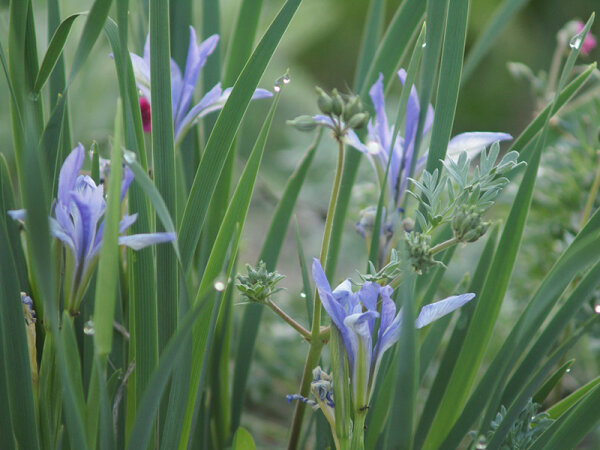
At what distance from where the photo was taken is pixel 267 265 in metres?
0.46

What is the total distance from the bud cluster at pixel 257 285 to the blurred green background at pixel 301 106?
0.42 feet

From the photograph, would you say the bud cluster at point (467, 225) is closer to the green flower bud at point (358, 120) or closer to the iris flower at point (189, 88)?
the green flower bud at point (358, 120)

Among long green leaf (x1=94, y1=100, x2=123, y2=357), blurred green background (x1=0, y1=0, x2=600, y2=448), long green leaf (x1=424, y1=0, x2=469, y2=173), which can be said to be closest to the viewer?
long green leaf (x1=94, y1=100, x2=123, y2=357)

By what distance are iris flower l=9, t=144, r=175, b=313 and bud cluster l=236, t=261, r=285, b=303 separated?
0.20 feet

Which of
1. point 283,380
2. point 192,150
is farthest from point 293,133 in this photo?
point 192,150

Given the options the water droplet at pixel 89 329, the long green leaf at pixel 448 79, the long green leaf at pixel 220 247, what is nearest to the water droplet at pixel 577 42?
the long green leaf at pixel 448 79

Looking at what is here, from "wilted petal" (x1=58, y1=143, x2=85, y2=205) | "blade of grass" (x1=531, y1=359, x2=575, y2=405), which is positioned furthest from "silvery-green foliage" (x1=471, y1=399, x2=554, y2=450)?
"wilted petal" (x1=58, y1=143, x2=85, y2=205)

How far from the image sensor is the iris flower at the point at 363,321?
29 centimetres

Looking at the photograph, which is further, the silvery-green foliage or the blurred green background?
the blurred green background

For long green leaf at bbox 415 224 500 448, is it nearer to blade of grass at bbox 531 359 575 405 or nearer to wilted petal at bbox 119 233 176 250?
blade of grass at bbox 531 359 575 405

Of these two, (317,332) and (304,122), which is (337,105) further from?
(317,332)

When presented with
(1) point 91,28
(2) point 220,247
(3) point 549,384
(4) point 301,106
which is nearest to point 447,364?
(3) point 549,384

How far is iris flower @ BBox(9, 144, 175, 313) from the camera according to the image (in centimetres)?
30

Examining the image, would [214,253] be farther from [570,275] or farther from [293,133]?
[293,133]
